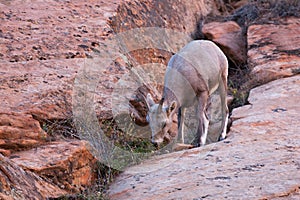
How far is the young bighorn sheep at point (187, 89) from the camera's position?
806 cm

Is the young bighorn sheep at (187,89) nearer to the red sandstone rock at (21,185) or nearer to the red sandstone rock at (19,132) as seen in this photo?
the red sandstone rock at (19,132)

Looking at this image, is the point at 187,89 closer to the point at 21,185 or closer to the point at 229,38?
the point at 21,185

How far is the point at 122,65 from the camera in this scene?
953cm

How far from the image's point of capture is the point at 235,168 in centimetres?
608

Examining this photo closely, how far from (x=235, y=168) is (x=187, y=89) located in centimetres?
274

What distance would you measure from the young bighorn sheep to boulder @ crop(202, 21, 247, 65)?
379 cm

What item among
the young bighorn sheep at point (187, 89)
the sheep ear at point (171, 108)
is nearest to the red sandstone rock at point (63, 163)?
the young bighorn sheep at point (187, 89)

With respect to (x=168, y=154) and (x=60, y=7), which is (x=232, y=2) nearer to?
(x=60, y=7)

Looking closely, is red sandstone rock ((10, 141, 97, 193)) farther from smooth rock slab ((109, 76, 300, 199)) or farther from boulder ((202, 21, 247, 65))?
boulder ((202, 21, 247, 65))

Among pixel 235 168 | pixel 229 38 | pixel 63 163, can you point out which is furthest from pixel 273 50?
pixel 63 163

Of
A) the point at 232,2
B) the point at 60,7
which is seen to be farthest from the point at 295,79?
the point at 232,2

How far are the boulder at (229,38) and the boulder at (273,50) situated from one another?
0.33 m

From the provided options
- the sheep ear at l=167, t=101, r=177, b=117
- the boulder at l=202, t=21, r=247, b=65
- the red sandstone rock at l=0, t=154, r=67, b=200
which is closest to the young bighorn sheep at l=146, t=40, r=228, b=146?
the sheep ear at l=167, t=101, r=177, b=117

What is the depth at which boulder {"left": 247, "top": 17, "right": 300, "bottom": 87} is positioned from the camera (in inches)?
436
